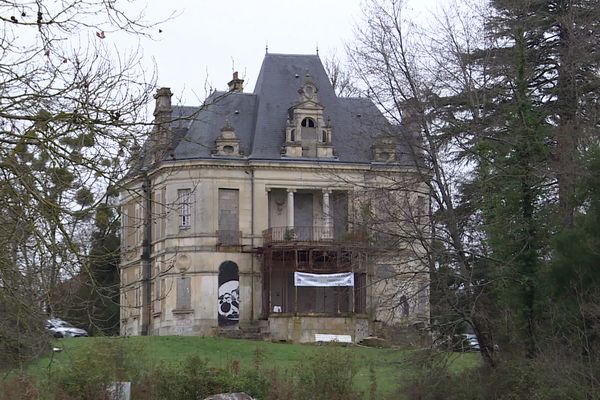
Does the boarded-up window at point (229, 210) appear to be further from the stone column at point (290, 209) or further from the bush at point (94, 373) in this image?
the bush at point (94, 373)

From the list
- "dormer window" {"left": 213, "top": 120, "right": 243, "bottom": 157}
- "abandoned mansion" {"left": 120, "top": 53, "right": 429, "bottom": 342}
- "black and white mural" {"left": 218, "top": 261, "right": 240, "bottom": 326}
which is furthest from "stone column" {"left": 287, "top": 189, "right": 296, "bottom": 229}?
"black and white mural" {"left": 218, "top": 261, "right": 240, "bottom": 326}

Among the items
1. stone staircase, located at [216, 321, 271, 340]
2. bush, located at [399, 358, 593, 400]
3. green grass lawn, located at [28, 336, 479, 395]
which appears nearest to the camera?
bush, located at [399, 358, 593, 400]

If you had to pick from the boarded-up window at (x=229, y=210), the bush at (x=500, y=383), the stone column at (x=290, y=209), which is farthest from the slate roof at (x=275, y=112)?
the bush at (x=500, y=383)

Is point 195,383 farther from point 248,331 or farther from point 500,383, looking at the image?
point 248,331

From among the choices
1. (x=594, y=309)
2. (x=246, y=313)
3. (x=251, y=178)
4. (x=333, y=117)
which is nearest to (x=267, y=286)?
(x=246, y=313)

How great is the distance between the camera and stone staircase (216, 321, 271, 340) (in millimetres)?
49375

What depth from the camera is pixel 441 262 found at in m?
28.3

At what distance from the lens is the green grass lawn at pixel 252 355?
3119 centimetres

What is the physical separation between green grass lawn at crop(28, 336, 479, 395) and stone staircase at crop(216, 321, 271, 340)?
273cm

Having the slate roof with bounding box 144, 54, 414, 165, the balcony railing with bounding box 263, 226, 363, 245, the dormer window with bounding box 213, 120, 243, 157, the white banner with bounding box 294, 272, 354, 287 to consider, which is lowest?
the white banner with bounding box 294, 272, 354, 287

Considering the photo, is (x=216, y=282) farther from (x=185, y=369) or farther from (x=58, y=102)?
(x=58, y=102)

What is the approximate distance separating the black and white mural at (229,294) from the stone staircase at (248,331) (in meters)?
0.45

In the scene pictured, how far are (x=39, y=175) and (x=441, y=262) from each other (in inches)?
713

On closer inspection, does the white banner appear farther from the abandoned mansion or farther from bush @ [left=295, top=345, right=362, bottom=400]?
bush @ [left=295, top=345, right=362, bottom=400]
